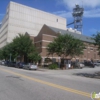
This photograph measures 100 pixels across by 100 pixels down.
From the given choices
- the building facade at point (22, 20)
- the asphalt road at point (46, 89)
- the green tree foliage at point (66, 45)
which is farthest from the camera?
the building facade at point (22, 20)

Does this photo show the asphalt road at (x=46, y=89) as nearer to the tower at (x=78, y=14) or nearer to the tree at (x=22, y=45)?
the tree at (x=22, y=45)

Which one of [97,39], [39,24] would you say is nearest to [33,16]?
[39,24]

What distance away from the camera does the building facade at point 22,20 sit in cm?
8563

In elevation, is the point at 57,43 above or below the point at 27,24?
below

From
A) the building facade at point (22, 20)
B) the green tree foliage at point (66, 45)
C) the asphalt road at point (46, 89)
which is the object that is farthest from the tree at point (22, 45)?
the building facade at point (22, 20)

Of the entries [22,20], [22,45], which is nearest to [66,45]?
[22,45]

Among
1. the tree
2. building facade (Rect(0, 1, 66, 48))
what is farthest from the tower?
the tree

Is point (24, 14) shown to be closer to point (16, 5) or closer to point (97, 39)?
point (16, 5)

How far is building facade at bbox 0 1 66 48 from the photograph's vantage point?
85631 mm

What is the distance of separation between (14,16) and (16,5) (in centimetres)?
629

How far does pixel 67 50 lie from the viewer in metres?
41.8

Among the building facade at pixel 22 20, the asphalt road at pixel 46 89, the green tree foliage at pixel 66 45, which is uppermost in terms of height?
the building facade at pixel 22 20

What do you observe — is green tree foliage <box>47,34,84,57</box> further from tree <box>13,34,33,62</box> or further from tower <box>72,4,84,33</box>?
tower <box>72,4,84,33</box>

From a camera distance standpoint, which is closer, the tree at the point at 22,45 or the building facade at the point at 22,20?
the tree at the point at 22,45
